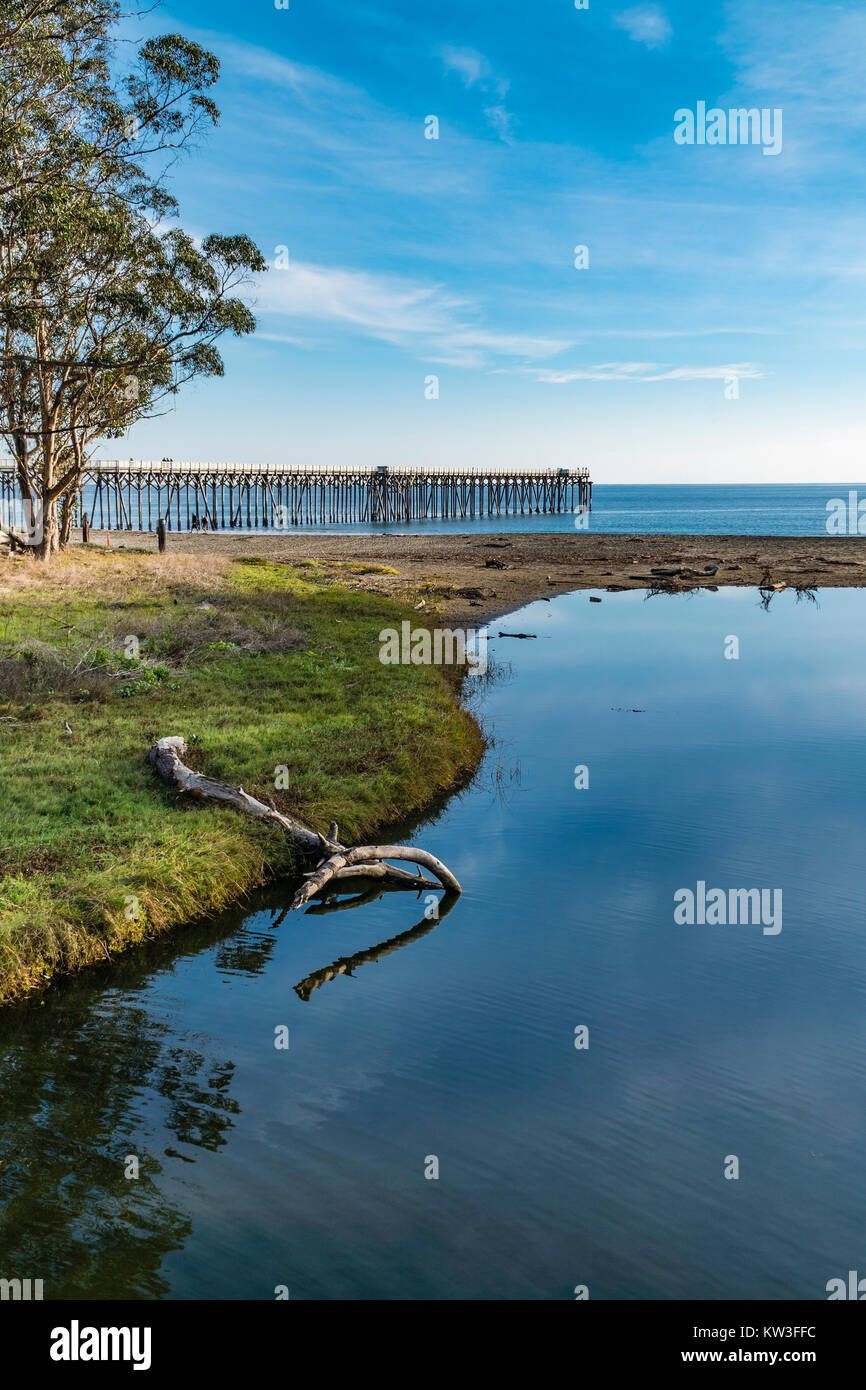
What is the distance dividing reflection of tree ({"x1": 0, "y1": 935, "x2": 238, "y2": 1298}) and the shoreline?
2421 cm

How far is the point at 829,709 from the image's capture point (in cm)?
2222

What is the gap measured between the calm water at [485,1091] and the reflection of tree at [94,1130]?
22 millimetres

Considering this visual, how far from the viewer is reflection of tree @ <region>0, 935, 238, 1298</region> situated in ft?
20.3

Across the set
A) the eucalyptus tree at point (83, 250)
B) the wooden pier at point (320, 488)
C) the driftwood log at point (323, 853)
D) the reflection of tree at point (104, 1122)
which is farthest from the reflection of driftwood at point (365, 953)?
the wooden pier at point (320, 488)

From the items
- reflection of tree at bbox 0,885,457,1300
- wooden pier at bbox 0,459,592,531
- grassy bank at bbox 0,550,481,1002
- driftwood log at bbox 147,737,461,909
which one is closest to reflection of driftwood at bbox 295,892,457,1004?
reflection of tree at bbox 0,885,457,1300

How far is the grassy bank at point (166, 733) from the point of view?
10438 mm

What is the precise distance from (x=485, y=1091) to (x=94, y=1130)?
9.76ft

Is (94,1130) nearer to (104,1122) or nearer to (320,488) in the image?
(104,1122)

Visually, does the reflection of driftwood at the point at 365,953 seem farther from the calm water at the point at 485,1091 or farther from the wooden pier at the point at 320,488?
the wooden pier at the point at 320,488

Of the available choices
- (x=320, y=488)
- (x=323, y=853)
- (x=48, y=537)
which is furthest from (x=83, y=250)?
(x=320, y=488)

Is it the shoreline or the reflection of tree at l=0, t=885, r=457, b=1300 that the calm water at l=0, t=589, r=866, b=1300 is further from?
the shoreline

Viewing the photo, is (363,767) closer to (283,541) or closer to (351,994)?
(351,994)
